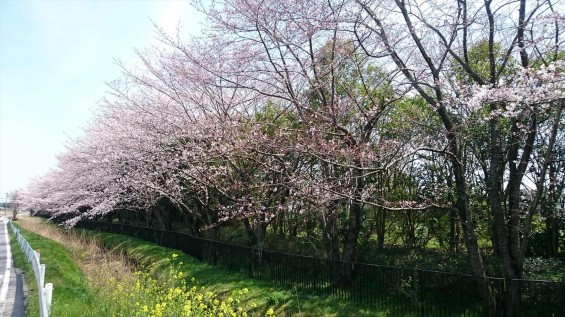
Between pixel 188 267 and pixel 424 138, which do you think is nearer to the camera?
pixel 424 138

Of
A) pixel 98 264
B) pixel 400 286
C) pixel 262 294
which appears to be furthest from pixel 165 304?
pixel 98 264

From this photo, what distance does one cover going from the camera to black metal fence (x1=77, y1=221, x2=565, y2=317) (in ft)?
22.3

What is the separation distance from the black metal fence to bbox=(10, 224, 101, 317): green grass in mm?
4104

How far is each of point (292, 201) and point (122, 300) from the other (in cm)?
439

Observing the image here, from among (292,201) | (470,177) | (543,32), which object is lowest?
(292,201)

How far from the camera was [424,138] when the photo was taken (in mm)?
8891

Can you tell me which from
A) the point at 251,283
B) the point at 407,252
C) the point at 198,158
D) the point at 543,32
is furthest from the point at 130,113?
the point at 543,32

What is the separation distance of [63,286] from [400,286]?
316 inches

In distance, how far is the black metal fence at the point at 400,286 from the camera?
680cm

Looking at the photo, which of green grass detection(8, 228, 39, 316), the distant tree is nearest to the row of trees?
green grass detection(8, 228, 39, 316)

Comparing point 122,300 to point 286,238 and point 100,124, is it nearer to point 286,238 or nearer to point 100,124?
point 286,238

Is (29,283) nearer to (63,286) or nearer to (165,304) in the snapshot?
(63,286)

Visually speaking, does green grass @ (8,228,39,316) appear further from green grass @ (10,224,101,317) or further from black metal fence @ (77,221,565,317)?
black metal fence @ (77,221,565,317)

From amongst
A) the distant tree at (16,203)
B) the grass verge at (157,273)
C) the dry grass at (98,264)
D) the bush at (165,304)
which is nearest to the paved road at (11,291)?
the grass verge at (157,273)
